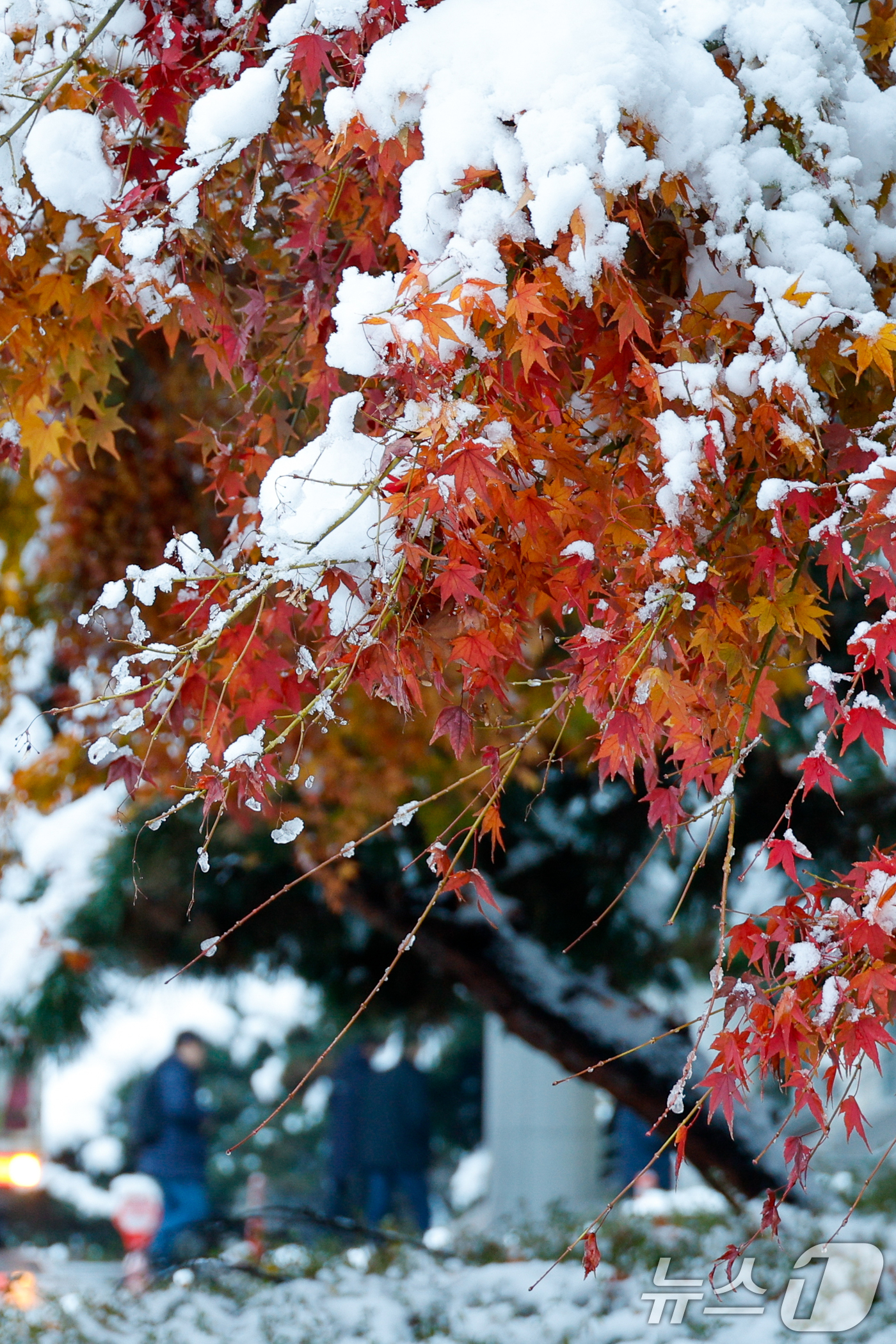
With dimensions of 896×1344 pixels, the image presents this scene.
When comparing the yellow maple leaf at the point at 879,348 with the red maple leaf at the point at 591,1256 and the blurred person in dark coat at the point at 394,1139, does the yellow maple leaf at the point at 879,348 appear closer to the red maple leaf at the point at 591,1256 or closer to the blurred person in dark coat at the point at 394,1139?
the red maple leaf at the point at 591,1256

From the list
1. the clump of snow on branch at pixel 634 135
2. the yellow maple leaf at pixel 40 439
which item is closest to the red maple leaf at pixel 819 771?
the clump of snow on branch at pixel 634 135

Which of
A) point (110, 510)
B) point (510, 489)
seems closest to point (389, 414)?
point (510, 489)

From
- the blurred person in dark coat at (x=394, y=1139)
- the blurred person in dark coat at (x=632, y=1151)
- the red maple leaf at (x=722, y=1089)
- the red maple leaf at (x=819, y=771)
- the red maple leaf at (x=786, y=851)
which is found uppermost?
the blurred person in dark coat at (x=394, y=1139)

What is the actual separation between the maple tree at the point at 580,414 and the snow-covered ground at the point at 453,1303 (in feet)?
8.00

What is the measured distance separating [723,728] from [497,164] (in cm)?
92

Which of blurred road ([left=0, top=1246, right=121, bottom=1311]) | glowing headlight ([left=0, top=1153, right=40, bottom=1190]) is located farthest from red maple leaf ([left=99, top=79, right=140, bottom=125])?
glowing headlight ([left=0, top=1153, right=40, bottom=1190])

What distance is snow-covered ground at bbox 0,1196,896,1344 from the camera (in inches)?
150

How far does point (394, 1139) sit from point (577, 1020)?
325 cm

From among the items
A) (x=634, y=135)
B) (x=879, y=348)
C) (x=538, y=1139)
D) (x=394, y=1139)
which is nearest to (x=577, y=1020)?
(x=538, y=1139)

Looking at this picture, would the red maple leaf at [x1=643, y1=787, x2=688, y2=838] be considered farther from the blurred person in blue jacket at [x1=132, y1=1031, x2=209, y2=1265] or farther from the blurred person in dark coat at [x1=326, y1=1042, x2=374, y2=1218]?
the blurred person in dark coat at [x1=326, y1=1042, x2=374, y2=1218]

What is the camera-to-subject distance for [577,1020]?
500 centimetres

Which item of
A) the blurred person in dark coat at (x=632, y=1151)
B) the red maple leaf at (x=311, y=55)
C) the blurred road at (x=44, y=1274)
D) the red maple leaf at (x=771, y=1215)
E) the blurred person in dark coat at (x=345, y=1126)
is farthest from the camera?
the blurred person in dark coat at (x=345, y=1126)

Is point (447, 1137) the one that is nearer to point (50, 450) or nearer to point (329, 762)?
point (329, 762)

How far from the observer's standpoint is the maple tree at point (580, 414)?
1.64 m
